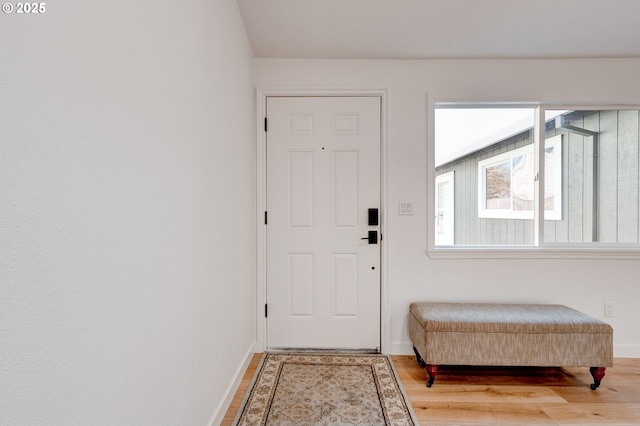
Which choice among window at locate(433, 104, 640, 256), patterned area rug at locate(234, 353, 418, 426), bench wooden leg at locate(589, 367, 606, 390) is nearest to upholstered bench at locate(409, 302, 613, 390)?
bench wooden leg at locate(589, 367, 606, 390)

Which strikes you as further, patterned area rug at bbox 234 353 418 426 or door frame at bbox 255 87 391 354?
door frame at bbox 255 87 391 354

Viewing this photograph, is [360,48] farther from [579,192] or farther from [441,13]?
[579,192]

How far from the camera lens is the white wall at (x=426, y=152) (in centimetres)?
249

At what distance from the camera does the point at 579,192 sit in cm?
256

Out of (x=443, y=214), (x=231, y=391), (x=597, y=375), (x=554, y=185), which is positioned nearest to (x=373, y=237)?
(x=443, y=214)

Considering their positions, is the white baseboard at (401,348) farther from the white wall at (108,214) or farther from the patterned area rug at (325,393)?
the white wall at (108,214)

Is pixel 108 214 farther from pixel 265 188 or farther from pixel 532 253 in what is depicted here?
pixel 532 253

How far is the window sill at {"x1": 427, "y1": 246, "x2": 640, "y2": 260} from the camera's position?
247 cm

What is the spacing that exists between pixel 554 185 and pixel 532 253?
0.63 meters

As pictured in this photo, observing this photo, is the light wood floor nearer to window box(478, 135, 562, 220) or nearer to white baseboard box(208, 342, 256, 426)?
white baseboard box(208, 342, 256, 426)

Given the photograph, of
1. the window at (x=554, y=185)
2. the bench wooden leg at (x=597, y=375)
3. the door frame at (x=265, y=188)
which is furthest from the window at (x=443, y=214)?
the bench wooden leg at (x=597, y=375)

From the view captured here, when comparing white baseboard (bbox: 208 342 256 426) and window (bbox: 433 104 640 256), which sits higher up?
window (bbox: 433 104 640 256)

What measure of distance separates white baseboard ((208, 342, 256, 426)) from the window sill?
5.46 ft

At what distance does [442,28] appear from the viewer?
2.14 meters
